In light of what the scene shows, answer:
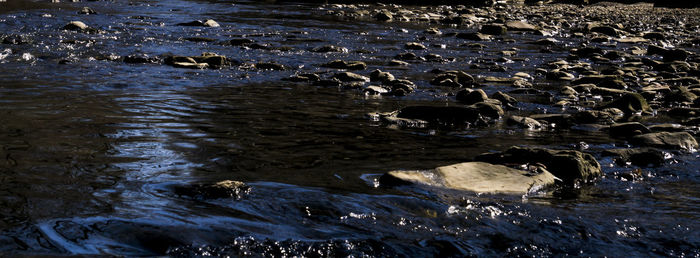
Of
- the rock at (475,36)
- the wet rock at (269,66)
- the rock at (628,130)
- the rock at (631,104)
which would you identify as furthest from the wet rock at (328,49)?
the rock at (628,130)

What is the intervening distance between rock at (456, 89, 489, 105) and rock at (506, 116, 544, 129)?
1.22 meters

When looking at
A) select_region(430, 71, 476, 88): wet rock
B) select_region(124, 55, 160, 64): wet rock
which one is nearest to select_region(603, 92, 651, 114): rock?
select_region(430, 71, 476, 88): wet rock

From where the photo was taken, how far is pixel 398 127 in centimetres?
771

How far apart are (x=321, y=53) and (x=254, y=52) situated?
1391mm

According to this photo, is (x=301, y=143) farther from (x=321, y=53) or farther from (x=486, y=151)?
(x=321, y=53)

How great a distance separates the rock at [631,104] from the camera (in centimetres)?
924

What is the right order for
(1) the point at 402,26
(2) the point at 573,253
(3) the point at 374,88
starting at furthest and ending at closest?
1. (1) the point at 402,26
2. (3) the point at 374,88
3. (2) the point at 573,253

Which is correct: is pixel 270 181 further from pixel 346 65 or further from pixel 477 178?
pixel 346 65

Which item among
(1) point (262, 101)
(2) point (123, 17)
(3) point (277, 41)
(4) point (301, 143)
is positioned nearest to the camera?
(4) point (301, 143)

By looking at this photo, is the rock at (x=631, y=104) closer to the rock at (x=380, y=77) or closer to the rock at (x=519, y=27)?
the rock at (x=380, y=77)

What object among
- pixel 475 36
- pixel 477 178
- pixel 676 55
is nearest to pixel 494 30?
pixel 475 36

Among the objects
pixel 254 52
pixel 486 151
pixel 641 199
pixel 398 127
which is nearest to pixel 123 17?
pixel 254 52

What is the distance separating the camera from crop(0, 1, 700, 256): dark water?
13.3 ft

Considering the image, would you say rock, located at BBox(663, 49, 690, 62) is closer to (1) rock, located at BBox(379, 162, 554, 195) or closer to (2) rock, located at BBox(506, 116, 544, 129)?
(2) rock, located at BBox(506, 116, 544, 129)
